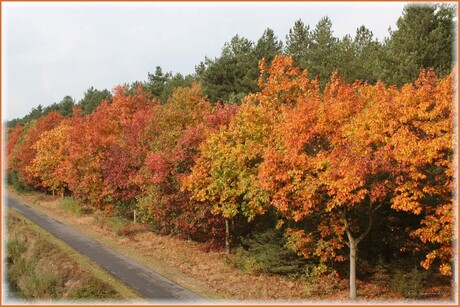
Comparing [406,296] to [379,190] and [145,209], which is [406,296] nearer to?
[379,190]

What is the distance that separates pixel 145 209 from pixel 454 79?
1902 cm

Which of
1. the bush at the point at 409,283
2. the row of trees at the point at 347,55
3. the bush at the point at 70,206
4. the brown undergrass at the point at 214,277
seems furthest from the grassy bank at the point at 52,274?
the row of trees at the point at 347,55

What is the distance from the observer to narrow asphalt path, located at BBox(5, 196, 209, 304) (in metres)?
17.5

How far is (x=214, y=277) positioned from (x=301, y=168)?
796 centimetres

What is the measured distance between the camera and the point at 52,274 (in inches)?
812

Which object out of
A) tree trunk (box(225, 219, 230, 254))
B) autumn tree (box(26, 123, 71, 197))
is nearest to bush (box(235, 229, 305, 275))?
tree trunk (box(225, 219, 230, 254))

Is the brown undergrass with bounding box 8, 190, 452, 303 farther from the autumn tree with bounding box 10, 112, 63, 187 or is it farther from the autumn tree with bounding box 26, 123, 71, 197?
the autumn tree with bounding box 10, 112, 63, 187

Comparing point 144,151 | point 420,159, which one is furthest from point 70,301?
point 420,159

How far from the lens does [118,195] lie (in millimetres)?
29953

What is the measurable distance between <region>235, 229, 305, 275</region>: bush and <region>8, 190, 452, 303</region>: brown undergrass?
39 cm

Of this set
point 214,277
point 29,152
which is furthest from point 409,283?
point 29,152

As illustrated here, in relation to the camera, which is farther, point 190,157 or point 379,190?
point 190,157

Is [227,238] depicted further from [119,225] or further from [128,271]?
A: [119,225]

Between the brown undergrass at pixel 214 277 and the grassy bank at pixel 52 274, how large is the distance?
2808 millimetres
